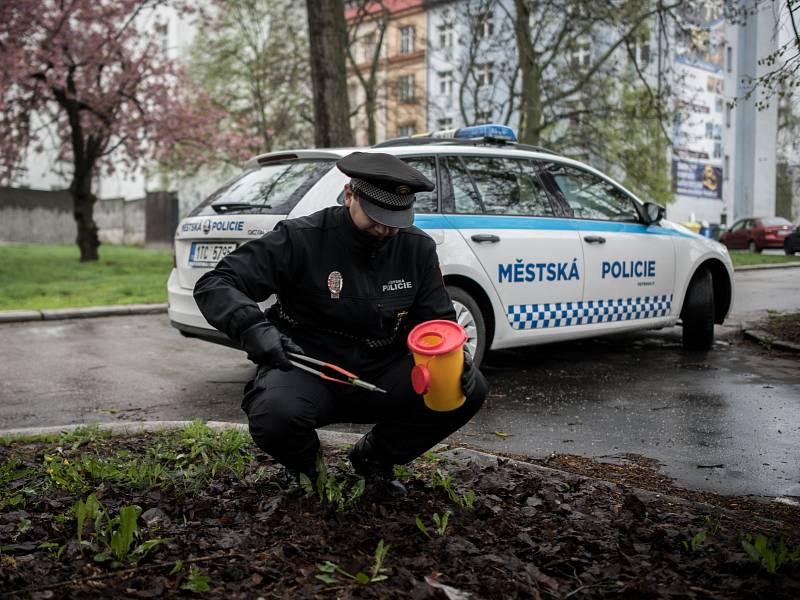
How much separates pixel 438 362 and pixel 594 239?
170 inches

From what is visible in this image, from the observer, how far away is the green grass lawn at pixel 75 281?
1260 centimetres

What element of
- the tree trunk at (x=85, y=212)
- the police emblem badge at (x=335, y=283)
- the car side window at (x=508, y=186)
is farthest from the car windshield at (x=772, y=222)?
the police emblem badge at (x=335, y=283)

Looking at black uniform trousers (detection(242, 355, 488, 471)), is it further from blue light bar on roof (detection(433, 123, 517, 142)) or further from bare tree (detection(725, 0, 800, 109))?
bare tree (detection(725, 0, 800, 109))

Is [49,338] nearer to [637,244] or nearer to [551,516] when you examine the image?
[637,244]

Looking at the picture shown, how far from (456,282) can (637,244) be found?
80.4 inches

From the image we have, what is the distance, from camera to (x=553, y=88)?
22234mm

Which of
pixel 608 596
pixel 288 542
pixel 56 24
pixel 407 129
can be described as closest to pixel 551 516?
pixel 608 596

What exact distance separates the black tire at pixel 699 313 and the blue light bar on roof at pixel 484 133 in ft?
7.48

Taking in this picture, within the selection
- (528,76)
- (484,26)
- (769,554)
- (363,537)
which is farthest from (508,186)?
(484,26)

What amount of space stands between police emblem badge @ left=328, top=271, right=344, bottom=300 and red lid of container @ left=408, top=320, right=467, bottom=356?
1.41 ft

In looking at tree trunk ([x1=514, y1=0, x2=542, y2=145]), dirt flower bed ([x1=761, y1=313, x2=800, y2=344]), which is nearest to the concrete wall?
tree trunk ([x1=514, y1=0, x2=542, y2=145])

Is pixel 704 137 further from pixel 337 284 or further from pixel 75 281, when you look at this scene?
pixel 337 284

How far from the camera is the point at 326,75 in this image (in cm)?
1388

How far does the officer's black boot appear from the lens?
139 inches
